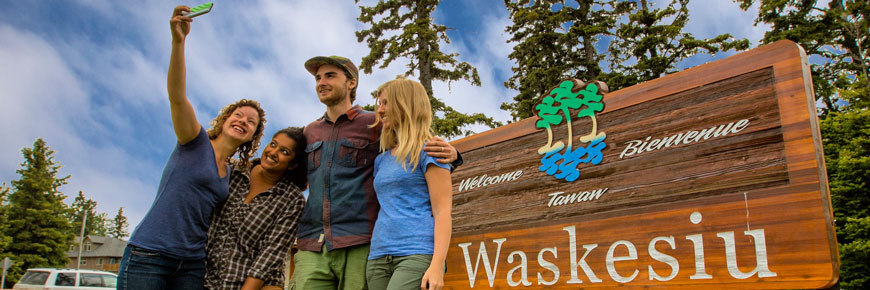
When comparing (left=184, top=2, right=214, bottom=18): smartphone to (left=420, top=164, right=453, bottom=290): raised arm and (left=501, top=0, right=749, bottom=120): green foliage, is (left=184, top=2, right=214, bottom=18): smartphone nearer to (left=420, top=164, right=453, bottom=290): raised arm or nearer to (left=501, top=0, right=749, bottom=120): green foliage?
(left=420, top=164, right=453, bottom=290): raised arm

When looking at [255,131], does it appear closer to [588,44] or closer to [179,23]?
[179,23]

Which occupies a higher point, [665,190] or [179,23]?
[179,23]

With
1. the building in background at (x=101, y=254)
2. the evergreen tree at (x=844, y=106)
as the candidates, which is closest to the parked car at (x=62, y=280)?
the evergreen tree at (x=844, y=106)

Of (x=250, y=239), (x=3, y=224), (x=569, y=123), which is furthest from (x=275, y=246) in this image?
(x=3, y=224)

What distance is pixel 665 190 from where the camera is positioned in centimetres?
320

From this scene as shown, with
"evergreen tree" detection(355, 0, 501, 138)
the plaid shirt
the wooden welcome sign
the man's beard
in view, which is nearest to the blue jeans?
the plaid shirt

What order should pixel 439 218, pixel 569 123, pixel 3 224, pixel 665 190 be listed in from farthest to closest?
1. pixel 3 224
2. pixel 569 123
3. pixel 665 190
4. pixel 439 218

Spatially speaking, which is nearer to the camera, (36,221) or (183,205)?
(183,205)

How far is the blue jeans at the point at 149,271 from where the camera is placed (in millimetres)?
2359

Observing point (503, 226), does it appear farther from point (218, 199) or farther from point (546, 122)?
point (218, 199)

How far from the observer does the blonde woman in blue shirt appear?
210 centimetres

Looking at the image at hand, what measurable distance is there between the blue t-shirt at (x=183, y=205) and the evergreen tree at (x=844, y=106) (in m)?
16.1

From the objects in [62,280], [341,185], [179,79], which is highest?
[179,79]

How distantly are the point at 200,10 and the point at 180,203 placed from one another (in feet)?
2.91
